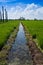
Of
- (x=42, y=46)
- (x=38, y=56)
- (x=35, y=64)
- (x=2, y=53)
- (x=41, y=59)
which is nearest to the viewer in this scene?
(x=35, y=64)

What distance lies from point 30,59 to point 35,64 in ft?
5.02

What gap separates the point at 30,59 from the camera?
13.5m

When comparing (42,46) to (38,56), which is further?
(42,46)

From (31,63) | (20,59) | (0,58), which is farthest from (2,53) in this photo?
(31,63)

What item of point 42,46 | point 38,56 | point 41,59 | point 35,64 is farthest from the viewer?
point 42,46

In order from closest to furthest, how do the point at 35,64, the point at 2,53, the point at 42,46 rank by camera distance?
the point at 35,64
the point at 2,53
the point at 42,46

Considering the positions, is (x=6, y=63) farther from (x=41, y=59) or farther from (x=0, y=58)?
Result: (x=41, y=59)

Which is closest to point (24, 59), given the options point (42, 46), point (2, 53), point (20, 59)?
point (20, 59)

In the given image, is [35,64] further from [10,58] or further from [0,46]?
[0,46]

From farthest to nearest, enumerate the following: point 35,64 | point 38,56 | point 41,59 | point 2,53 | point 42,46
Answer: point 42,46
point 2,53
point 38,56
point 41,59
point 35,64

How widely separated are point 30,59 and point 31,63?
1.04m

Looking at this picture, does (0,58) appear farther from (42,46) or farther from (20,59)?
(42,46)

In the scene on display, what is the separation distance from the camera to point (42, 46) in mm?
17141

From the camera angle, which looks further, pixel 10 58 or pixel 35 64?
pixel 10 58
